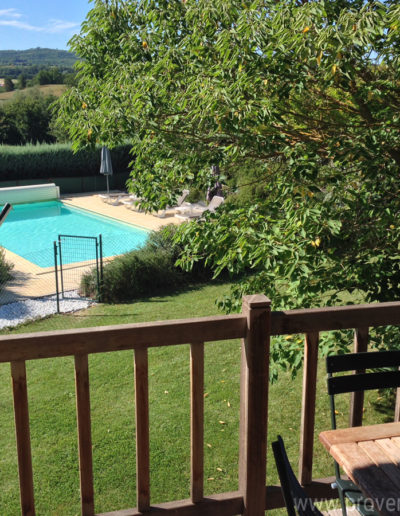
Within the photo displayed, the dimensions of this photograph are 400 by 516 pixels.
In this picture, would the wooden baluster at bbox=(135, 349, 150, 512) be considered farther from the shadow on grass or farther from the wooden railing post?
the shadow on grass

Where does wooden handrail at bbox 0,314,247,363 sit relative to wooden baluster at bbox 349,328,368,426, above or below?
above

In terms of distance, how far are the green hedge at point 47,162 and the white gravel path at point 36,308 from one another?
14.7 metres

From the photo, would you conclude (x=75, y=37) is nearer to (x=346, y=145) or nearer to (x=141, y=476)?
(x=346, y=145)

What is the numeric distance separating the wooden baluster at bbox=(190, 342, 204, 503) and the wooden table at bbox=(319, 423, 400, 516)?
19.5 inches

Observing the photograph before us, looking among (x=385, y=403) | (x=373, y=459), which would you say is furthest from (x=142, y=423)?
(x=385, y=403)

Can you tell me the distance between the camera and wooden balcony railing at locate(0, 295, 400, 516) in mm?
1985

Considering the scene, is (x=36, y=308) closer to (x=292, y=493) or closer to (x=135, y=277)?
(x=135, y=277)

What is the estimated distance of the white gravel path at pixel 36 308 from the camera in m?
9.37

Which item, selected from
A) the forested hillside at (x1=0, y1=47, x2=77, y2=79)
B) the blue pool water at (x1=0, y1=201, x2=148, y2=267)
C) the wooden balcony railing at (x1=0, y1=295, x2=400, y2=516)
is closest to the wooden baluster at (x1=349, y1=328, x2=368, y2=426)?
the wooden balcony railing at (x1=0, y1=295, x2=400, y2=516)

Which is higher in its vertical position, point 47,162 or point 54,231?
point 47,162

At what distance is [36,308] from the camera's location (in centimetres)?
987

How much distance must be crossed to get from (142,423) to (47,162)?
79.6 feet

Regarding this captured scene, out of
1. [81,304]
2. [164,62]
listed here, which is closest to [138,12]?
[164,62]

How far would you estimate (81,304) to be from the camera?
10.2m
